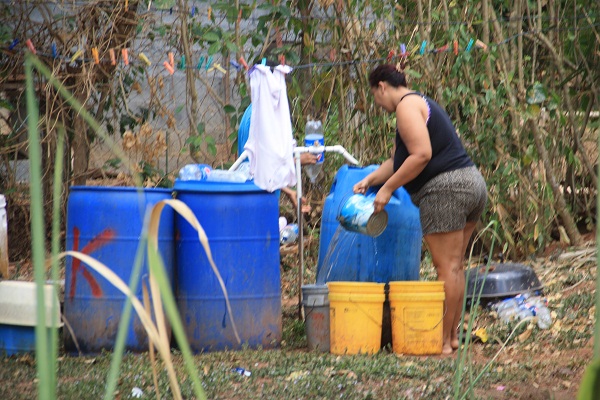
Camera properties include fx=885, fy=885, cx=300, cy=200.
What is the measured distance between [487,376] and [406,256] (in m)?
1.07

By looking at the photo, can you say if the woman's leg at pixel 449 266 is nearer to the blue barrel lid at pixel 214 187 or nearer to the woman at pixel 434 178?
the woman at pixel 434 178

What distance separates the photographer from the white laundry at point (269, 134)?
191 inches

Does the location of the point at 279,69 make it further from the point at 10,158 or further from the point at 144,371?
the point at 10,158

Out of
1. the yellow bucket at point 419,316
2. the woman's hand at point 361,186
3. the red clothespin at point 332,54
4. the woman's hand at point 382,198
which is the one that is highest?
the red clothespin at point 332,54

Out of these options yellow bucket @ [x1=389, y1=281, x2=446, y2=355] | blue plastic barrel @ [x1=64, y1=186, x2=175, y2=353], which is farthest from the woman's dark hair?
blue plastic barrel @ [x1=64, y1=186, x2=175, y2=353]

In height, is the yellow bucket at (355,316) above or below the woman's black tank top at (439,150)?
below

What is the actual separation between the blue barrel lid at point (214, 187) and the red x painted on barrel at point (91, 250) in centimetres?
43

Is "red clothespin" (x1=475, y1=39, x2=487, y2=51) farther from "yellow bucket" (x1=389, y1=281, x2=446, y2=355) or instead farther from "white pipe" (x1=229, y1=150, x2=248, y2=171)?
"yellow bucket" (x1=389, y1=281, x2=446, y2=355)

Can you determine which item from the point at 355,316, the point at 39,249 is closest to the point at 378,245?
the point at 355,316

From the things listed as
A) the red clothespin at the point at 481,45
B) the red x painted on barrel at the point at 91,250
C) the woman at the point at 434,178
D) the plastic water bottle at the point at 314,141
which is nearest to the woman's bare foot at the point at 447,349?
the woman at the point at 434,178

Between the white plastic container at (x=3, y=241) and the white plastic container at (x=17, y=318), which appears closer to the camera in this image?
the white plastic container at (x=17, y=318)

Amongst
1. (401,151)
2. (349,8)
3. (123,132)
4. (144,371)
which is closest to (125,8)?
(123,132)

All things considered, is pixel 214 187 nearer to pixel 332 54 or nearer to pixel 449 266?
pixel 449 266

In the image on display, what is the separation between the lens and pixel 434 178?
177 inches
